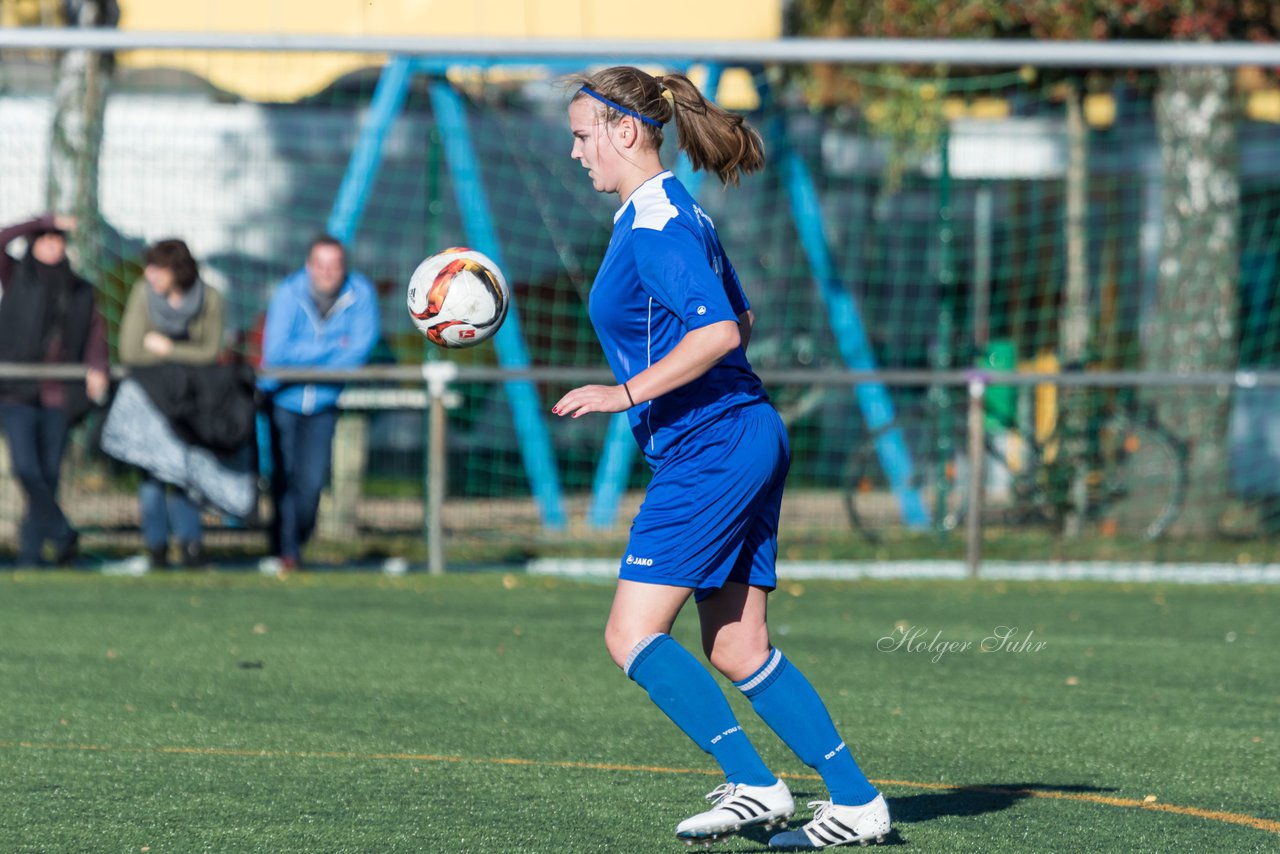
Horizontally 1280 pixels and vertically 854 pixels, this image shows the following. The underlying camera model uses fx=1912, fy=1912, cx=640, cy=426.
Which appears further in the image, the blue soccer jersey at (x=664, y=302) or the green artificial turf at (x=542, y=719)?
the green artificial turf at (x=542, y=719)

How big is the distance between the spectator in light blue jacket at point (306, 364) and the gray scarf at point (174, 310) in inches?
18.8

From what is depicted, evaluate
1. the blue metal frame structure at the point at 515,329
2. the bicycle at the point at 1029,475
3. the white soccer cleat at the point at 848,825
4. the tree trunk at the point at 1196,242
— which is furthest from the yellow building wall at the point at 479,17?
the white soccer cleat at the point at 848,825

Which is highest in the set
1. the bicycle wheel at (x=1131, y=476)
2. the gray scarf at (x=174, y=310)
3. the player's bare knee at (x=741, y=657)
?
the gray scarf at (x=174, y=310)

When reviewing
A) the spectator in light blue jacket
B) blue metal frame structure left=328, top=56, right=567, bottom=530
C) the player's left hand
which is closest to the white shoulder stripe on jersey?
the player's left hand

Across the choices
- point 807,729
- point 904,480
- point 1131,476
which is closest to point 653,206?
point 807,729

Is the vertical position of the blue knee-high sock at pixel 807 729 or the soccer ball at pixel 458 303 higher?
the soccer ball at pixel 458 303

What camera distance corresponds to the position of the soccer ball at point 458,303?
16.0ft

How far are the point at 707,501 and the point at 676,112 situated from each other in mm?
913

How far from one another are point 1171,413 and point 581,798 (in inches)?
356

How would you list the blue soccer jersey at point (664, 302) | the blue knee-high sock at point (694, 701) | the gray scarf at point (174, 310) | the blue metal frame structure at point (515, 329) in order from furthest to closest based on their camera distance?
1. the blue metal frame structure at point (515, 329)
2. the gray scarf at point (174, 310)
3. the blue knee-high sock at point (694, 701)
4. the blue soccer jersey at point (664, 302)

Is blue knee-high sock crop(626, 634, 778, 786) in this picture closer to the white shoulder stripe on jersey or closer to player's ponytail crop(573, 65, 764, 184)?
the white shoulder stripe on jersey

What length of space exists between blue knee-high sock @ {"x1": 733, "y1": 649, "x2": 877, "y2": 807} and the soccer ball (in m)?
1.13

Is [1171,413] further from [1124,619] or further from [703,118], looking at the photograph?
[703,118]

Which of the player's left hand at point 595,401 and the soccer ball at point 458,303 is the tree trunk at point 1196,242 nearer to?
the soccer ball at point 458,303
